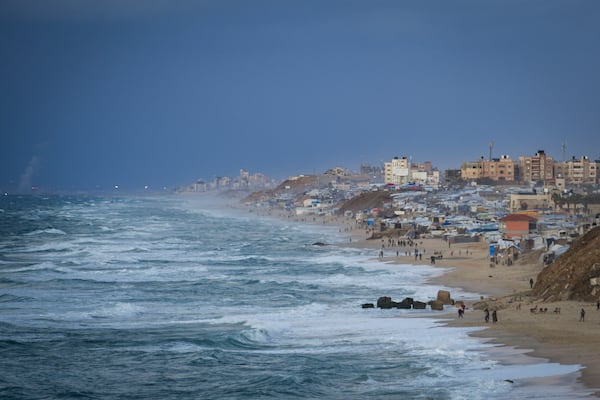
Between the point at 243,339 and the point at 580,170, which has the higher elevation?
the point at 580,170

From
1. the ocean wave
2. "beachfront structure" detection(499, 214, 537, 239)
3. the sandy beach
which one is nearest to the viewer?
the sandy beach

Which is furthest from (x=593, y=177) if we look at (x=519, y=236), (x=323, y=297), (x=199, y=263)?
(x=323, y=297)

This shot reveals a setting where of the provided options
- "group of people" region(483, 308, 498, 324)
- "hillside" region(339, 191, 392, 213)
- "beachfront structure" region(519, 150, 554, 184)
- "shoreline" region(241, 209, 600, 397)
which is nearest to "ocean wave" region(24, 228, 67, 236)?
"hillside" region(339, 191, 392, 213)

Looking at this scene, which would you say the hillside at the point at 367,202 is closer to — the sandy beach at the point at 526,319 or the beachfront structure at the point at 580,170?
the beachfront structure at the point at 580,170

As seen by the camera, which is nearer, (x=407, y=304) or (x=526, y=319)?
(x=526, y=319)

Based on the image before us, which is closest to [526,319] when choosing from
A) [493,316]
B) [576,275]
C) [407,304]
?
[493,316]

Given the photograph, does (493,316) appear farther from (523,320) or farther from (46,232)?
(46,232)

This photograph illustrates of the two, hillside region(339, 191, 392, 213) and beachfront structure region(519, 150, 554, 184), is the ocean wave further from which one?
beachfront structure region(519, 150, 554, 184)

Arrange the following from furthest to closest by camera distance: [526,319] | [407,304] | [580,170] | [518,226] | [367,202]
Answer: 1. [580,170]
2. [367,202]
3. [518,226]
4. [407,304]
5. [526,319]
